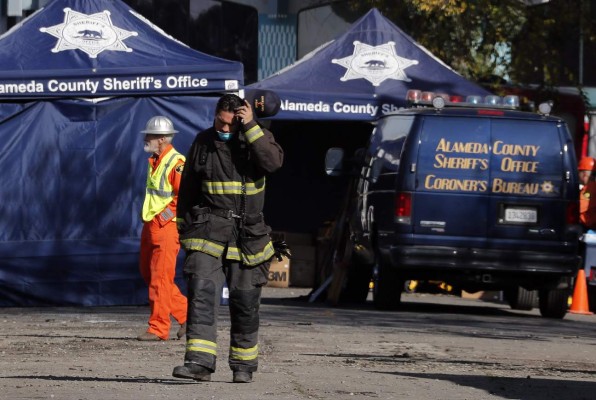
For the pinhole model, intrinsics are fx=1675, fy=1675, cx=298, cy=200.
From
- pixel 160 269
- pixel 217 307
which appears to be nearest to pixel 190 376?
pixel 217 307

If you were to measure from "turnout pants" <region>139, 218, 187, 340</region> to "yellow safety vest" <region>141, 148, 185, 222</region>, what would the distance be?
9 centimetres

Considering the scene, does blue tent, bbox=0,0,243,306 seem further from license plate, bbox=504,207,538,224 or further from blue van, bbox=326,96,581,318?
license plate, bbox=504,207,538,224

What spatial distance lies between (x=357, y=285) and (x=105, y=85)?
14.6 ft

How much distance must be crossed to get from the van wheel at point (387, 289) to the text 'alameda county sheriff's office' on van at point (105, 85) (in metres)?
2.73

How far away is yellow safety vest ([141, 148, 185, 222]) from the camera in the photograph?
13008mm

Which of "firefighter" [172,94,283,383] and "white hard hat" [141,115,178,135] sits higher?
"white hard hat" [141,115,178,135]

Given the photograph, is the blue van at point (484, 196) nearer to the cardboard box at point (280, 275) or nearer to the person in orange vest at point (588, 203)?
the person in orange vest at point (588, 203)

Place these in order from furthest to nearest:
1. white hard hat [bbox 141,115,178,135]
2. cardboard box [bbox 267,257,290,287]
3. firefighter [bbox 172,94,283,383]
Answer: cardboard box [bbox 267,257,290,287] < white hard hat [bbox 141,115,178,135] < firefighter [bbox 172,94,283,383]

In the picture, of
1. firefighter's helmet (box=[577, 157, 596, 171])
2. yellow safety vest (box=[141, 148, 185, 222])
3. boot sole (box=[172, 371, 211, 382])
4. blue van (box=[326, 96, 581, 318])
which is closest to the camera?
boot sole (box=[172, 371, 211, 382])

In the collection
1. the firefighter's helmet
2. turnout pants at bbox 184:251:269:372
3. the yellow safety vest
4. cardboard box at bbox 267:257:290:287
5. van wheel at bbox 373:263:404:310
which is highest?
the firefighter's helmet

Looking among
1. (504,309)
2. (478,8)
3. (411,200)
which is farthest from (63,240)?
(478,8)

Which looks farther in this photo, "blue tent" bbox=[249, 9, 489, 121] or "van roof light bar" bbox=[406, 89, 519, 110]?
"blue tent" bbox=[249, 9, 489, 121]

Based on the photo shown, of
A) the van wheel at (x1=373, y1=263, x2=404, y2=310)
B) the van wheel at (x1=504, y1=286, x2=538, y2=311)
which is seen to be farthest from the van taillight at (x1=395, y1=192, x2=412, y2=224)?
the van wheel at (x1=504, y1=286, x2=538, y2=311)

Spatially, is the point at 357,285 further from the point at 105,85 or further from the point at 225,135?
the point at 225,135
